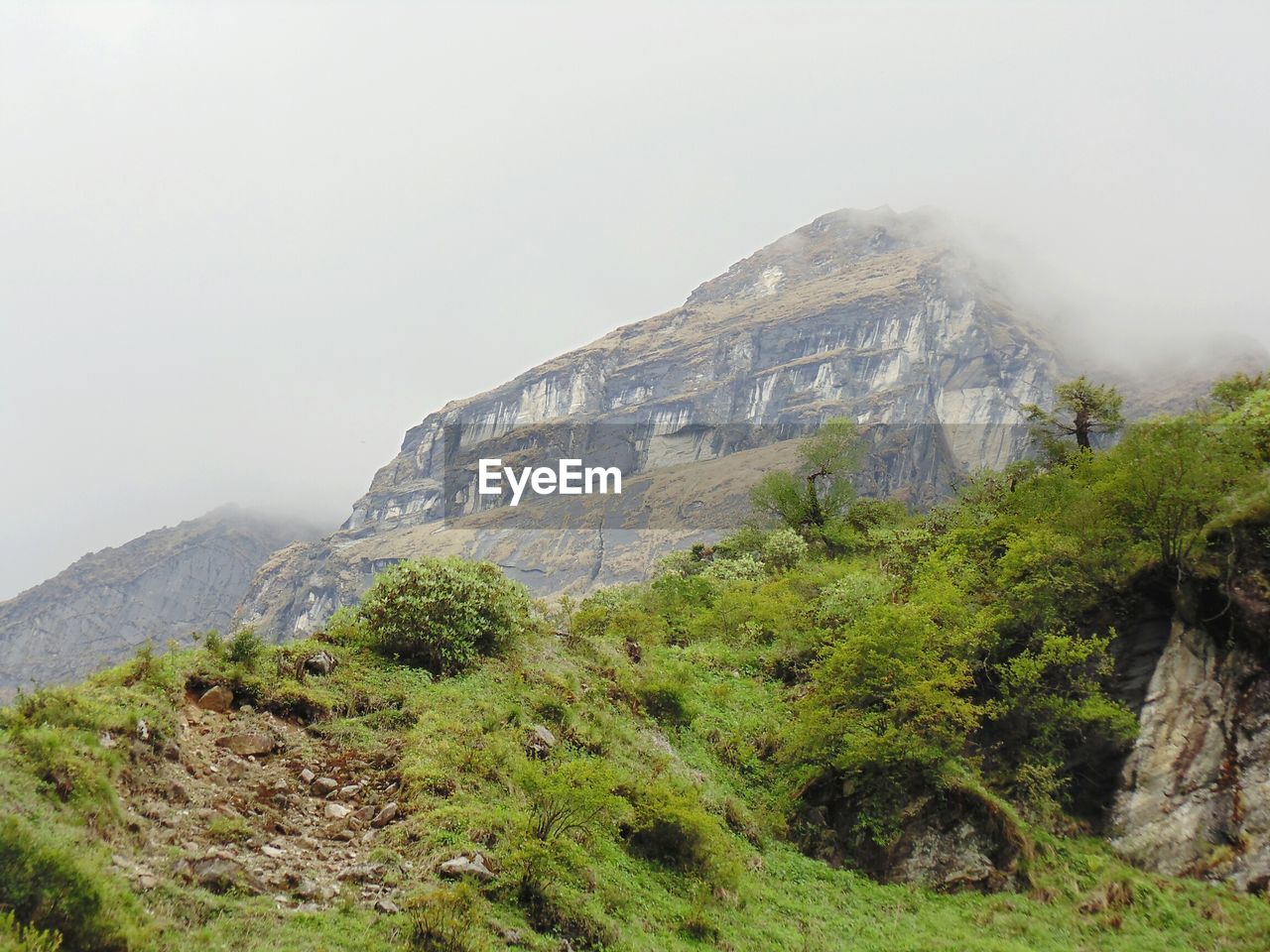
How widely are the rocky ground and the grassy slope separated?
0.29 metres

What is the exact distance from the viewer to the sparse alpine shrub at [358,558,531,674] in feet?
60.1

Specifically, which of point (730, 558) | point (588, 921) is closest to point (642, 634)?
point (588, 921)

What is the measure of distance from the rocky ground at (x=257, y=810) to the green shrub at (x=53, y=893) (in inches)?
42.5

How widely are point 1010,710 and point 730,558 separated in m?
26.5

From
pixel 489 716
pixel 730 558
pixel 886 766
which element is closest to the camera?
pixel 489 716

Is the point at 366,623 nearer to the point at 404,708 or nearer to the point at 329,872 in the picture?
the point at 404,708

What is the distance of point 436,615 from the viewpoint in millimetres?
18703

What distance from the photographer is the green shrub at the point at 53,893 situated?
679 cm

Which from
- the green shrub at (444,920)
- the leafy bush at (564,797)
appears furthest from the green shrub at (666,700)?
the green shrub at (444,920)

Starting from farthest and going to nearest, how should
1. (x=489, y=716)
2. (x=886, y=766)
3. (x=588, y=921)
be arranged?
(x=886, y=766)
(x=489, y=716)
(x=588, y=921)

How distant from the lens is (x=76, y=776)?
352 inches

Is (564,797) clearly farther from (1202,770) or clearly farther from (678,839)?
(1202,770)

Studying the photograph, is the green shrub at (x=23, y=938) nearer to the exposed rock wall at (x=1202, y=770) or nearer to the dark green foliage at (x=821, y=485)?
the exposed rock wall at (x=1202, y=770)

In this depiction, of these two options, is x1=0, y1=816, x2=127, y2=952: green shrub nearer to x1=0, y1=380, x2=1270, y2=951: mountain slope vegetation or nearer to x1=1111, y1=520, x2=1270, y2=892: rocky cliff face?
x1=0, y1=380, x2=1270, y2=951: mountain slope vegetation
